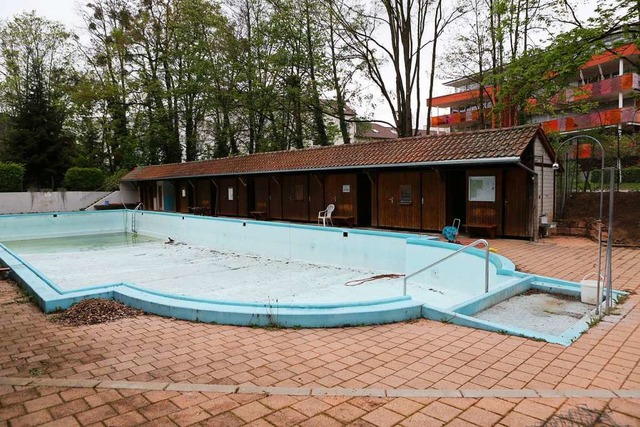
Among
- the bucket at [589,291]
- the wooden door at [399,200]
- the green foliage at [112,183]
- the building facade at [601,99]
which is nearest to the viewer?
the bucket at [589,291]

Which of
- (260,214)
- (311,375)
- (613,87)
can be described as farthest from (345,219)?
(613,87)

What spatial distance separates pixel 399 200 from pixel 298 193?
503 cm

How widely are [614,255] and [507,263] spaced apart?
2.96m

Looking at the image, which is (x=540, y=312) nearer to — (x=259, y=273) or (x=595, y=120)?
(x=259, y=273)

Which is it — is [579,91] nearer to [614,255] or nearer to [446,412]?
[614,255]

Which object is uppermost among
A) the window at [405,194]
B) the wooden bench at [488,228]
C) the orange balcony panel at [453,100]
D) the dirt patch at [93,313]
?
the orange balcony panel at [453,100]

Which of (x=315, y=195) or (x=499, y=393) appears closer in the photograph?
(x=499, y=393)

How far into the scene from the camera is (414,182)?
13609mm

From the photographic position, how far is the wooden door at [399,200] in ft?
44.6

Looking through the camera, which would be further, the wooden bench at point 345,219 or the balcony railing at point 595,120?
the balcony railing at point 595,120

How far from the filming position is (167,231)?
63.4ft

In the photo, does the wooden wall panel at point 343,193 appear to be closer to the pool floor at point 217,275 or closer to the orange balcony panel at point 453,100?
the pool floor at point 217,275

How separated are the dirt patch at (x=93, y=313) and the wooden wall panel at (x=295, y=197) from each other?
11871mm

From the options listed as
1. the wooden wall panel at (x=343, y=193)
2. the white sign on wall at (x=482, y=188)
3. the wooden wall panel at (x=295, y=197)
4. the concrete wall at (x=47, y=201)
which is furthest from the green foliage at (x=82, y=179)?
the white sign on wall at (x=482, y=188)
